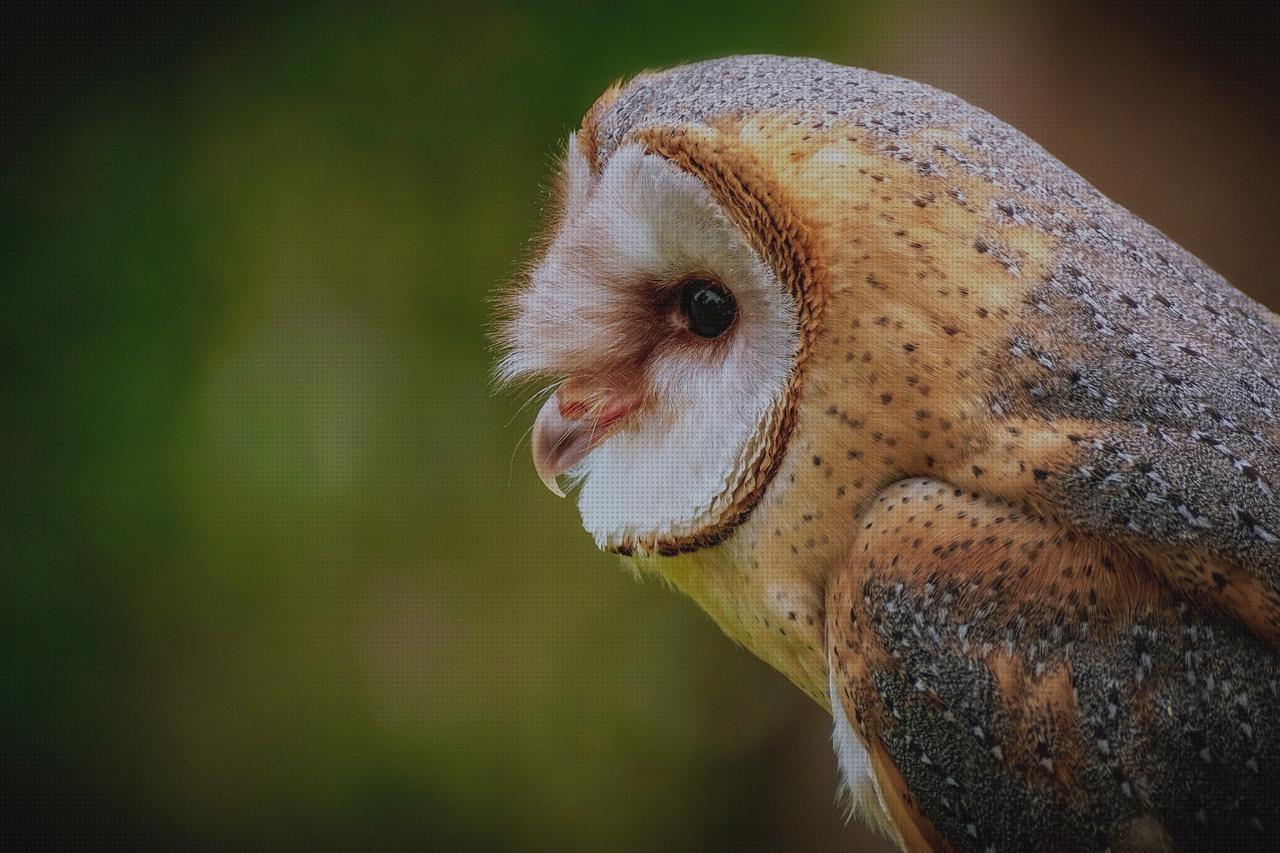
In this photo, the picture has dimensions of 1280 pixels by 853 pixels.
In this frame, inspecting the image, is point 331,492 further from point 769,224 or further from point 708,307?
point 769,224

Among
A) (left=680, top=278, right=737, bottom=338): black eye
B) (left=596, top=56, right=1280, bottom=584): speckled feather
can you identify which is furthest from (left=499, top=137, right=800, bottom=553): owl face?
(left=596, top=56, right=1280, bottom=584): speckled feather

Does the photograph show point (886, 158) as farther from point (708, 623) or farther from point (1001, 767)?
point (708, 623)

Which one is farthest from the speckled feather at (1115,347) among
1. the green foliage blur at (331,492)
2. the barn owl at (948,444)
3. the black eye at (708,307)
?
the green foliage blur at (331,492)

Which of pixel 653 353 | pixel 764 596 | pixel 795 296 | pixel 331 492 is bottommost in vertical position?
pixel 331 492

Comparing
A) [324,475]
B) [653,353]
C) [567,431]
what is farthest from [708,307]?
[324,475]

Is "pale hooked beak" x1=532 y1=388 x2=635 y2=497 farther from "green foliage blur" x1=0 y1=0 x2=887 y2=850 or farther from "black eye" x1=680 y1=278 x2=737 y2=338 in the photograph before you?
"green foliage blur" x1=0 y1=0 x2=887 y2=850
